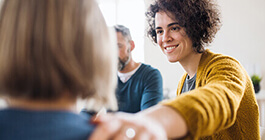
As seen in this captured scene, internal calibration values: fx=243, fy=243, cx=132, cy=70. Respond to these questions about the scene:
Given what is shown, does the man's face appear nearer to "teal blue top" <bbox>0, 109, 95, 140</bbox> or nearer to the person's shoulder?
the person's shoulder

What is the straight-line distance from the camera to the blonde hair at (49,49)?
417 millimetres

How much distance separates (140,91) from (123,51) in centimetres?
31

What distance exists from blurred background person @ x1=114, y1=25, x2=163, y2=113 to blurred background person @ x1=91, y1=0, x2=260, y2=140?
0.57ft

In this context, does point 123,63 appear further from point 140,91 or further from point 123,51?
point 140,91

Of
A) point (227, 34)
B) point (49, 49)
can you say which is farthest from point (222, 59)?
point (227, 34)

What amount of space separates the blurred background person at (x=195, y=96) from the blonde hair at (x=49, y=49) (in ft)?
0.33

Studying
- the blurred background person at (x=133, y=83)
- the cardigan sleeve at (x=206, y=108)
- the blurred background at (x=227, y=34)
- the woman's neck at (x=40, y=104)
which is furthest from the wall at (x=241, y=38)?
the woman's neck at (x=40, y=104)

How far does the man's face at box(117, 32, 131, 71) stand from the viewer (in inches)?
65.3

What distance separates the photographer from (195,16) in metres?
1.30

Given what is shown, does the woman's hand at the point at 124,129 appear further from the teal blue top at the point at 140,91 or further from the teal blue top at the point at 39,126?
the teal blue top at the point at 140,91

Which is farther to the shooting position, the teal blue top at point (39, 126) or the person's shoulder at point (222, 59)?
the person's shoulder at point (222, 59)

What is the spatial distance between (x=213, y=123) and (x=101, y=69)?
11.5 inches

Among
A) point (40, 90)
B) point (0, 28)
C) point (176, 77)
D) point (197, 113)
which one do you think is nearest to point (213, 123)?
point (197, 113)

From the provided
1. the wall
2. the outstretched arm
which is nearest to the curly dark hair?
the outstretched arm
